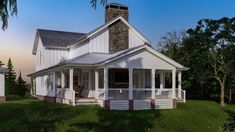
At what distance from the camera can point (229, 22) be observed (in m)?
28.0

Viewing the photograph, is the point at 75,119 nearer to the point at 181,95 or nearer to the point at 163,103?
the point at 163,103

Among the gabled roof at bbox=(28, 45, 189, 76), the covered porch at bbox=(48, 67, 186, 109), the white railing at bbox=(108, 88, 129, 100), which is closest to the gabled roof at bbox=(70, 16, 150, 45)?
the gabled roof at bbox=(28, 45, 189, 76)

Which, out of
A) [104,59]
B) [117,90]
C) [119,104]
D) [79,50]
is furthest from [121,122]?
[79,50]

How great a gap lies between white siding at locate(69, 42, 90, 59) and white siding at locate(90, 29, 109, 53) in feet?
2.19

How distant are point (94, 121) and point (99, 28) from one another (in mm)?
10423

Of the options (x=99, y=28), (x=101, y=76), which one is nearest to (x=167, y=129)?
(x=101, y=76)

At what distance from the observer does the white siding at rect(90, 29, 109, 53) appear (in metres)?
25.5

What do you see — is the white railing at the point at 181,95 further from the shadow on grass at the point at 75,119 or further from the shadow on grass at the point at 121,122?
the shadow on grass at the point at 121,122

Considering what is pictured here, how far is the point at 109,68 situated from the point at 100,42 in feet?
14.4

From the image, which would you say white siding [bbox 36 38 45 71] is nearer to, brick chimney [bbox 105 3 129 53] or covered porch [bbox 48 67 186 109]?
covered porch [bbox 48 67 186 109]

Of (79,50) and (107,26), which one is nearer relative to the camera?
(107,26)

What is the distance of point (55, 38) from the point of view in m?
32.7

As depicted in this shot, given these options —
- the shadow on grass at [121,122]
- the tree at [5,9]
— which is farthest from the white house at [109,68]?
the tree at [5,9]

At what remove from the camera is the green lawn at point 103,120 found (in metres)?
15.3
